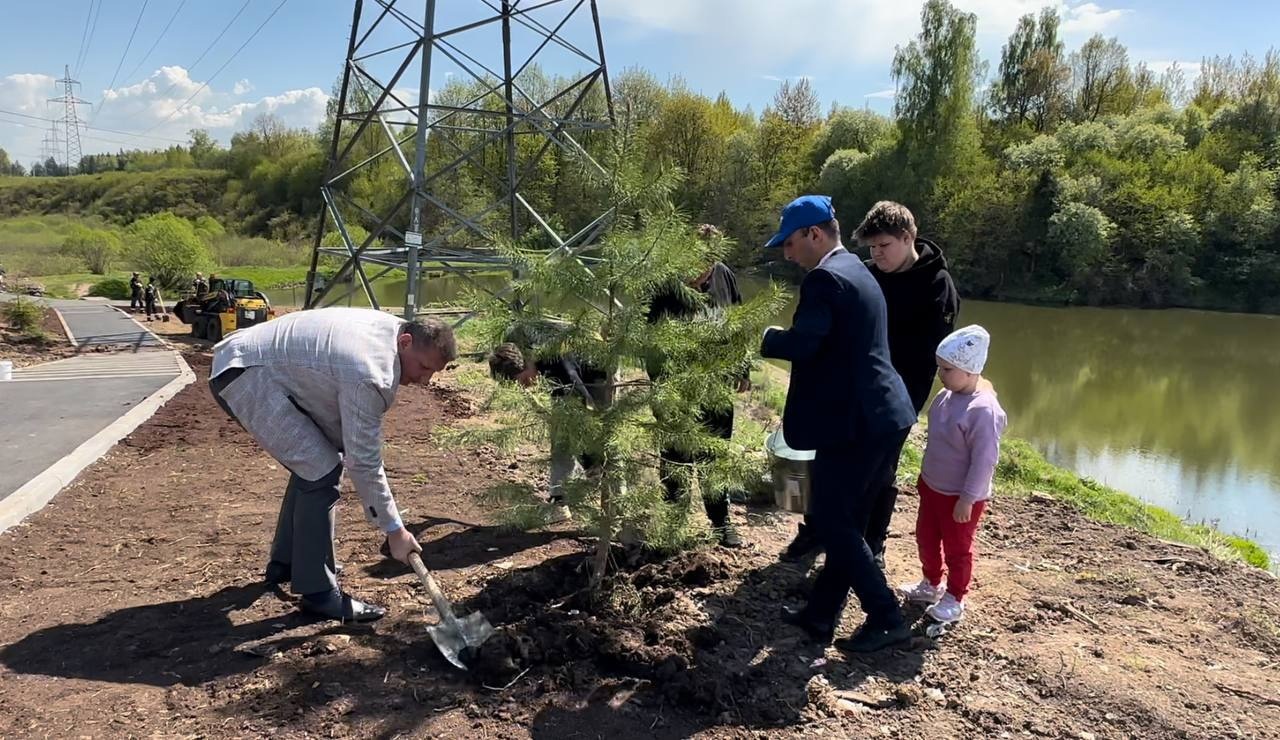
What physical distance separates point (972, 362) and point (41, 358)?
13.8m

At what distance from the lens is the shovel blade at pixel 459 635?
2.98 meters

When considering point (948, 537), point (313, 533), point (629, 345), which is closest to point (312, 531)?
point (313, 533)

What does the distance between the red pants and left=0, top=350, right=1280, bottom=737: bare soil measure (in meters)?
0.23

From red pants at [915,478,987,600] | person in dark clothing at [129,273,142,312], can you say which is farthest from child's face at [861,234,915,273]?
person in dark clothing at [129,273,142,312]

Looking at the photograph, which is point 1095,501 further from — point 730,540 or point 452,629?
point 452,629

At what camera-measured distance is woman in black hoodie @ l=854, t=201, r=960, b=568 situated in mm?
3500

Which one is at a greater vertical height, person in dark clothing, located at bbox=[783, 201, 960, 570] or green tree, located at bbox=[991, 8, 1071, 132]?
green tree, located at bbox=[991, 8, 1071, 132]

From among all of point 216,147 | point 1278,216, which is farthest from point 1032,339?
point 216,147

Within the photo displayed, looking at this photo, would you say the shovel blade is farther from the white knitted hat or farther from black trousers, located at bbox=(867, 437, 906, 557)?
the white knitted hat

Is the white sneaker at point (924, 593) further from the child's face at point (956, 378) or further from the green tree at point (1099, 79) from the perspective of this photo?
the green tree at point (1099, 79)

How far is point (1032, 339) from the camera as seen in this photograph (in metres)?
Answer: 23.1

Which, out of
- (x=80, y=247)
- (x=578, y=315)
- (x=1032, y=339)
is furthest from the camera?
(x=80, y=247)

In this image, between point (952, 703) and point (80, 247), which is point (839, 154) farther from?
point (952, 703)

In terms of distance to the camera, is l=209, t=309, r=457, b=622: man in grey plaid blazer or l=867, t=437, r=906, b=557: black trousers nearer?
l=209, t=309, r=457, b=622: man in grey plaid blazer
